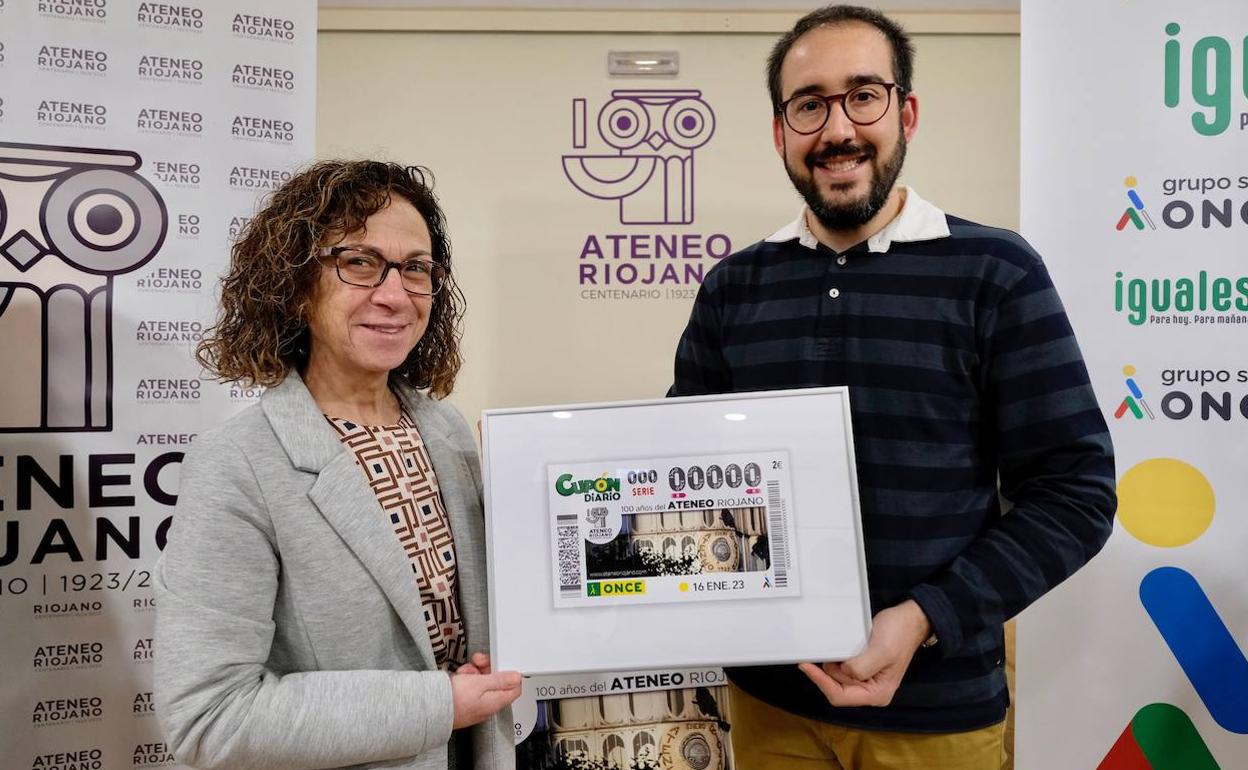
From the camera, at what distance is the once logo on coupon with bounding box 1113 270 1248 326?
2373 millimetres

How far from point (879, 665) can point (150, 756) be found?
200 cm

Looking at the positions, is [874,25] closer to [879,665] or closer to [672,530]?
[672,530]

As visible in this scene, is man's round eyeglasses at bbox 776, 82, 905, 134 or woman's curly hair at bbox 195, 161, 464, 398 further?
man's round eyeglasses at bbox 776, 82, 905, 134

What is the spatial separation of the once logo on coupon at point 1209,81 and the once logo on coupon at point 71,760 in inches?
134

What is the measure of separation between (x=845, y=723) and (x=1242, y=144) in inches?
78.1

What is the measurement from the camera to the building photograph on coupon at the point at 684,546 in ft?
4.68

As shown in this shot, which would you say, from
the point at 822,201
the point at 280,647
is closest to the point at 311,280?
the point at 280,647

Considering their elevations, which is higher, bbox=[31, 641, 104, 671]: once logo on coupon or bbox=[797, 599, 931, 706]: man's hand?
bbox=[797, 599, 931, 706]: man's hand

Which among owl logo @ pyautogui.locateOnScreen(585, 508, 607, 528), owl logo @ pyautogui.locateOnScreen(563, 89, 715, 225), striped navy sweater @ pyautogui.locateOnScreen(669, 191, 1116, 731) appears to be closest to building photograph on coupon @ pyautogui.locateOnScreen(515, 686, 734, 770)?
striped navy sweater @ pyautogui.locateOnScreen(669, 191, 1116, 731)

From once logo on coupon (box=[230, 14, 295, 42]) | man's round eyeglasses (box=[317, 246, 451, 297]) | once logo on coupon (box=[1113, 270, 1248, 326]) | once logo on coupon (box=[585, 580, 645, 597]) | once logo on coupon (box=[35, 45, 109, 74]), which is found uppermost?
once logo on coupon (box=[230, 14, 295, 42])

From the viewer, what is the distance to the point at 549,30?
3748mm

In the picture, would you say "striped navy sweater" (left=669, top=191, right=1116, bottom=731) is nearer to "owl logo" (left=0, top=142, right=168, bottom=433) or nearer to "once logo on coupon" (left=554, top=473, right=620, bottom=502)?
"once logo on coupon" (left=554, top=473, right=620, bottom=502)

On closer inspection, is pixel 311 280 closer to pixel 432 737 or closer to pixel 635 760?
pixel 432 737

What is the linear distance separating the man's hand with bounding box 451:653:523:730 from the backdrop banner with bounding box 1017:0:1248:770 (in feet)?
6.01
